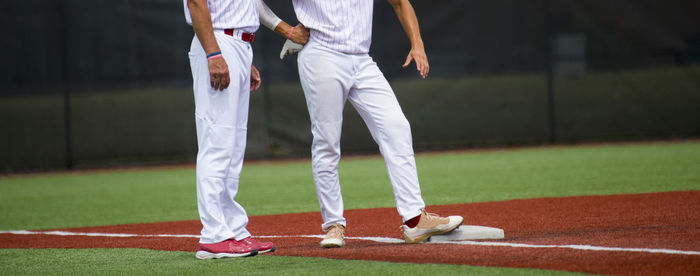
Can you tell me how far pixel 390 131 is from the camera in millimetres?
4852

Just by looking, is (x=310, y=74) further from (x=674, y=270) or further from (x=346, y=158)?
(x=346, y=158)

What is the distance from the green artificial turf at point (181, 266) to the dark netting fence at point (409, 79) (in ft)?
24.7

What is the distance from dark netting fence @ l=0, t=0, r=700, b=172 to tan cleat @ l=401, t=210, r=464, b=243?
816cm

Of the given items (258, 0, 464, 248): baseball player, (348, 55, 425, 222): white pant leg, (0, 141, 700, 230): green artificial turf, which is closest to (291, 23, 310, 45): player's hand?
(258, 0, 464, 248): baseball player

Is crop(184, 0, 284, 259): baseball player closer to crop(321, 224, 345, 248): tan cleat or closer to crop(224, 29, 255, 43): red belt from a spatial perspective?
crop(224, 29, 255, 43): red belt

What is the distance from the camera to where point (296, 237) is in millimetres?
5547

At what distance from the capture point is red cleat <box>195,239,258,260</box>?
4570 millimetres

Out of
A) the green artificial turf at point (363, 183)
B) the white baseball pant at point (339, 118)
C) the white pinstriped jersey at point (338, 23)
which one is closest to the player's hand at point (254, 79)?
the white baseball pant at point (339, 118)

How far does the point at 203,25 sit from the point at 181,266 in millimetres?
1148

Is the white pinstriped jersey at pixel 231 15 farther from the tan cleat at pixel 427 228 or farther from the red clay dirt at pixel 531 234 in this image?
the tan cleat at pixel 427 228

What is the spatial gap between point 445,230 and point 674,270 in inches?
55.1

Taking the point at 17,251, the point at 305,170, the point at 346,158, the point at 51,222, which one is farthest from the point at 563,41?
the point at 17,251

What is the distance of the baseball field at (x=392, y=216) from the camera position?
4160mm

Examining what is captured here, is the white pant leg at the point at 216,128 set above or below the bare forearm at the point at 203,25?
below
